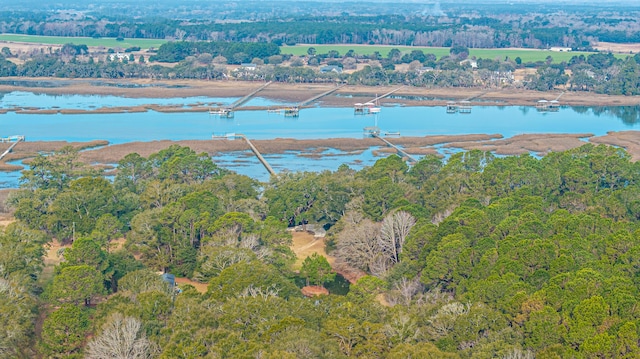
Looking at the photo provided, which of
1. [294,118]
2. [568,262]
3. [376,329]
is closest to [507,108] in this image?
[294,118]

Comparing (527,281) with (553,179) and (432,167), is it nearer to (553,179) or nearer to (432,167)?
(553,179)

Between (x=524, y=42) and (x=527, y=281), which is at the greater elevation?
(x=527, y=281)

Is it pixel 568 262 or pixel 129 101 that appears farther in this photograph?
pixel 129 101

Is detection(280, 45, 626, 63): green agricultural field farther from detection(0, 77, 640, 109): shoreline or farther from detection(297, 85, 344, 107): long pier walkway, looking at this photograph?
detection(297, 85, 344, 107): long pier walkway

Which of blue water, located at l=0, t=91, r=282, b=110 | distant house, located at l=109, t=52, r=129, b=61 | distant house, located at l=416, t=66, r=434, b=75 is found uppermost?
blue water, located at l=0, t=91, r=282, b=110

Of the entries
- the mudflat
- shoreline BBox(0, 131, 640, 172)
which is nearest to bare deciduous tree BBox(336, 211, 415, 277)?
shoreline BBox(0, 131, 640, 172)
